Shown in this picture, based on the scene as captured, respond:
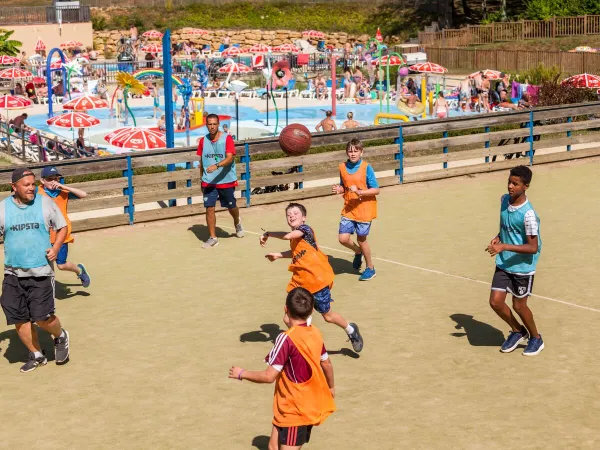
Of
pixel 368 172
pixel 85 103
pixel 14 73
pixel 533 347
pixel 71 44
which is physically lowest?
pixel 533 347

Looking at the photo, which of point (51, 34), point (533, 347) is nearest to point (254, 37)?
point (51, 34)

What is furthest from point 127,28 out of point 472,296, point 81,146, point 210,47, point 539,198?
point 472,296

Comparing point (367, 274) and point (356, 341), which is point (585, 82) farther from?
point (356, 341)

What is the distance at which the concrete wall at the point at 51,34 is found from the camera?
60312 millimetres

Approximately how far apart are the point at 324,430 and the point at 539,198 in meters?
10.6

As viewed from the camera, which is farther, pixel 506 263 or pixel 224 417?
pixel 506 263

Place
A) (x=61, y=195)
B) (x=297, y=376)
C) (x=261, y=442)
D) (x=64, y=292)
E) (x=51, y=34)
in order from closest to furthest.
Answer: (x=297, y=376), (x=261, y=442), (x=61, y=195), (x=64, y=292), (x=51, y=34)

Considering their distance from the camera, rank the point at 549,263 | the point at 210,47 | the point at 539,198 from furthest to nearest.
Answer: the point at 210,47 < the point at 539,198 < the point at 549,263

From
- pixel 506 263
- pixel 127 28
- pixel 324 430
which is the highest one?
pixel 127 28

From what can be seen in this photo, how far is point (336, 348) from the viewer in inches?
400

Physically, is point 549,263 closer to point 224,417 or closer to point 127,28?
point 224,417

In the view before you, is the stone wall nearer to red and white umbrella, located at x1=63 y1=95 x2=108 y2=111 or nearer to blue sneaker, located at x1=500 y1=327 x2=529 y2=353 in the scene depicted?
red and white umbrella, located at x1=63 y1=95 x2=108 y2=111

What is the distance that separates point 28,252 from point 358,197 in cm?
447

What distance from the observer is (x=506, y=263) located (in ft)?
31.1
